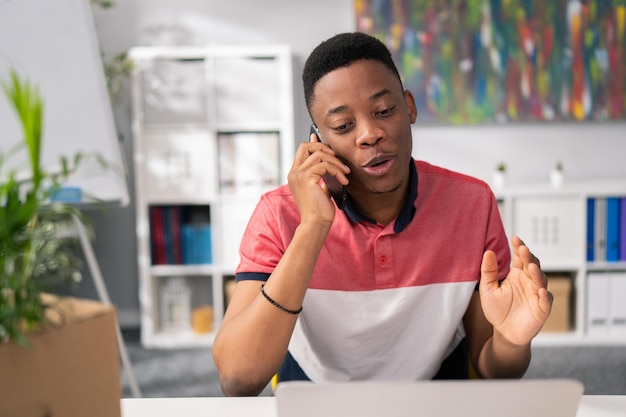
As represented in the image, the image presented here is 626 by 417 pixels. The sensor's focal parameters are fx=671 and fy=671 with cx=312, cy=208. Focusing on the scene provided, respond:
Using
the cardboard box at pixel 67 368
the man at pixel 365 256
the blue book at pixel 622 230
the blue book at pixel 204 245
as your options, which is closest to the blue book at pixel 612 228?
the blue book at pixel 622 230

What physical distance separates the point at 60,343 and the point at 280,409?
27 cm

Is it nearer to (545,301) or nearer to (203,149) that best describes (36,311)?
(545,301)

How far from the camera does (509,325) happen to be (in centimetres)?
110

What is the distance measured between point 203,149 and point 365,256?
7.59 feet

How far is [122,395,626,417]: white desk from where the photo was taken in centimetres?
94

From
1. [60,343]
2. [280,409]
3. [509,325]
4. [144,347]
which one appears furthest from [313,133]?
[144,347]

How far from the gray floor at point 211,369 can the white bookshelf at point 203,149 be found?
6.9 inches

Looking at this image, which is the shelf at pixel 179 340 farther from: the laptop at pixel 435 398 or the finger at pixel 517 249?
the laptop at pixel 435 398

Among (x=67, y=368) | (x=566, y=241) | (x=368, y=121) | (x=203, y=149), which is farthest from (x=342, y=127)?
(x=566, y=241)

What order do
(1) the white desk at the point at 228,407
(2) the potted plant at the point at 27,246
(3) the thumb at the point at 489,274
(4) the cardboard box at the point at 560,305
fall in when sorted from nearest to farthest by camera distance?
(2) the potted plant at the point at 27,246, (1) the white desk at the point at 228,407, (3) the thumb at the point at 489,274, (4) the cardboard box at the point at 560,305

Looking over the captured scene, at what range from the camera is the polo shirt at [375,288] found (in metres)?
1.26

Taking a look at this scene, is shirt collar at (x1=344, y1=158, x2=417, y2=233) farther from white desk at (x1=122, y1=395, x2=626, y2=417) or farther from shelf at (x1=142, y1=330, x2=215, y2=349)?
shelf at (x1=142, y1=330, x2=215, y2=349)

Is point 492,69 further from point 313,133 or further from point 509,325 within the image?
point 509,325

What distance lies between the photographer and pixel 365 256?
1.28 meters
